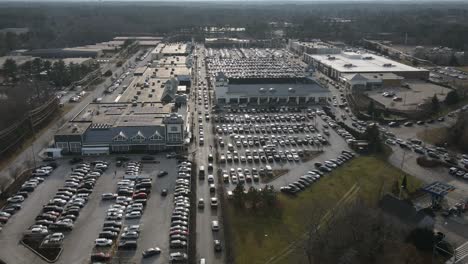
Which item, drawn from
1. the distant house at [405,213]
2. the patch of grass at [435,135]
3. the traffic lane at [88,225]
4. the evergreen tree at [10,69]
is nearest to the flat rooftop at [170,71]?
the evergreen tree at [10,69]

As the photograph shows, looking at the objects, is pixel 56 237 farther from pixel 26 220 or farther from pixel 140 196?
pixel 140 196

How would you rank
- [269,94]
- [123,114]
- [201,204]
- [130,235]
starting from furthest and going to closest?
1. [269,94]
2. [123,114]
3. [201,204]
4. [130,235]

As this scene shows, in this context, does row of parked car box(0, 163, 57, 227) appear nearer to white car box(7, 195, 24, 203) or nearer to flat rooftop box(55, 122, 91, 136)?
white car box(7, 195, 24, 203)

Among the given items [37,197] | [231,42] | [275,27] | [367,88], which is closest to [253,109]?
[367,88]

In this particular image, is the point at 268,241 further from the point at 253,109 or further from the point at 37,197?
the point at 253,109

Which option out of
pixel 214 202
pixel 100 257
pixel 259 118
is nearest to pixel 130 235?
pixel 100 257

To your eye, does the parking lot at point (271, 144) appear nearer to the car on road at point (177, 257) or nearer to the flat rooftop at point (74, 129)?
the car on road at point (177, 257)

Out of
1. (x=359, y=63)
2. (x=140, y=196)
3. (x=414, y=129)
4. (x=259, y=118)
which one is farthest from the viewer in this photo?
(x=359, y=63)
